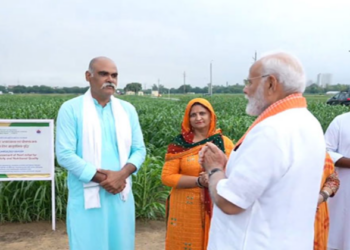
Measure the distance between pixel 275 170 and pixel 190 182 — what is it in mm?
1411

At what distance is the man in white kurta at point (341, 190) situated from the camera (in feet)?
9.92

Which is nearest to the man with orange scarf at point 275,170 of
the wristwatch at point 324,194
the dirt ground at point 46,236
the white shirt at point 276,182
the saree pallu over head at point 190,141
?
the white shirt at point 276,182

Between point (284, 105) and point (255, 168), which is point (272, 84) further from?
point (255, 168)

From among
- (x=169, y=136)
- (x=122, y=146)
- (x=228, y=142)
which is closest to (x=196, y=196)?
(x=228, y=142)

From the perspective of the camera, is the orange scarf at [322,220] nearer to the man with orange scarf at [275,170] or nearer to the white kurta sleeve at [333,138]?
the white kurta sleeve at [333,138]

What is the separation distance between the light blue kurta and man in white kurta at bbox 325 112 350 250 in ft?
5.69

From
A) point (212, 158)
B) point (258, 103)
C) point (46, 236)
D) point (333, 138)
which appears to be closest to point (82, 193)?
point (212, 158)

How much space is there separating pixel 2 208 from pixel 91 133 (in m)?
2.73

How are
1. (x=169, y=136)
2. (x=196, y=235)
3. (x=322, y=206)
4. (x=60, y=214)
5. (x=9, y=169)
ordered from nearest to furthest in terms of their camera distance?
(x=322, y=206)
(x=196, y=235)
(x=9, y=169)
(x=60, y=214)
(x=169, y=136)

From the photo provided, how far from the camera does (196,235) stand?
287cm

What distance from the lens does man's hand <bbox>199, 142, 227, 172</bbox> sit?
1.84 meters

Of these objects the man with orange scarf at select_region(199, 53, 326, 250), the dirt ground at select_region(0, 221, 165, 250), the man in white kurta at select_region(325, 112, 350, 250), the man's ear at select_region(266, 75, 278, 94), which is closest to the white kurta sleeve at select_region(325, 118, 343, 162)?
the man in white kurta at select_region(325, 112, 350, 250)

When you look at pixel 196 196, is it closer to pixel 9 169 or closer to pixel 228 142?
pixel 228 142

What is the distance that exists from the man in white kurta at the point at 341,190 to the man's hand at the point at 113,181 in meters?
1.76
